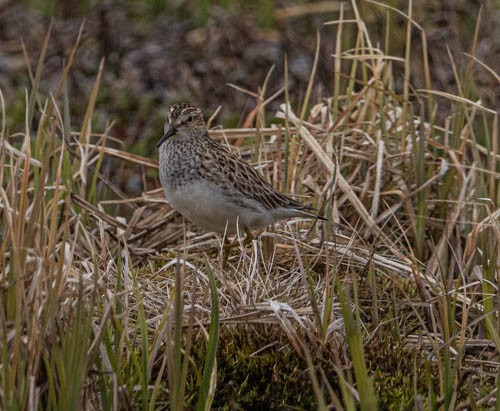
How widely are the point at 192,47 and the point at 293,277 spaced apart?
524 cm

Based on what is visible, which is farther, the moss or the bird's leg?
the bird's leg

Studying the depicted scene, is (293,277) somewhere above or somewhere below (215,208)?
below

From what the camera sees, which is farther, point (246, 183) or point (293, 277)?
point (246, 183)

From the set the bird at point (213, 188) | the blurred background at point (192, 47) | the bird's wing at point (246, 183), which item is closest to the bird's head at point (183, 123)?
the bird at point (213, 188)

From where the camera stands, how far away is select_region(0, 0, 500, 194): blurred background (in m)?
9.33

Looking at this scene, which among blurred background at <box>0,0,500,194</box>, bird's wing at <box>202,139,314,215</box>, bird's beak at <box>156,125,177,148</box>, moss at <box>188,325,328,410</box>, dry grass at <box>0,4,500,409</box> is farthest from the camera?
blurred background at <box>0,0,500,194</box>

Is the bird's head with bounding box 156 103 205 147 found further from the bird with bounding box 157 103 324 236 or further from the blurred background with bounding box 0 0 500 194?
the blurred background with bounding box 0 0 500 194

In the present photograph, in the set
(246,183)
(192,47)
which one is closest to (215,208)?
(246,183)

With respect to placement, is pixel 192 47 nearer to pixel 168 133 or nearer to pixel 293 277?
pixel 168 133

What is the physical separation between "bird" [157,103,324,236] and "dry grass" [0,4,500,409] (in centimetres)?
16

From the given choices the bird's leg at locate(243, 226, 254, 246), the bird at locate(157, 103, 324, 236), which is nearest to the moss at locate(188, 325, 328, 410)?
the bird at locate(157, 103, 324, 236)

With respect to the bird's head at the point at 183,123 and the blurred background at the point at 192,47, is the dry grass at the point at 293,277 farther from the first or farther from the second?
the blurred background at the point at 192,47

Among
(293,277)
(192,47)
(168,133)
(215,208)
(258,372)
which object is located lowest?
(258,372)

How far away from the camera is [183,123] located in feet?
18.8
